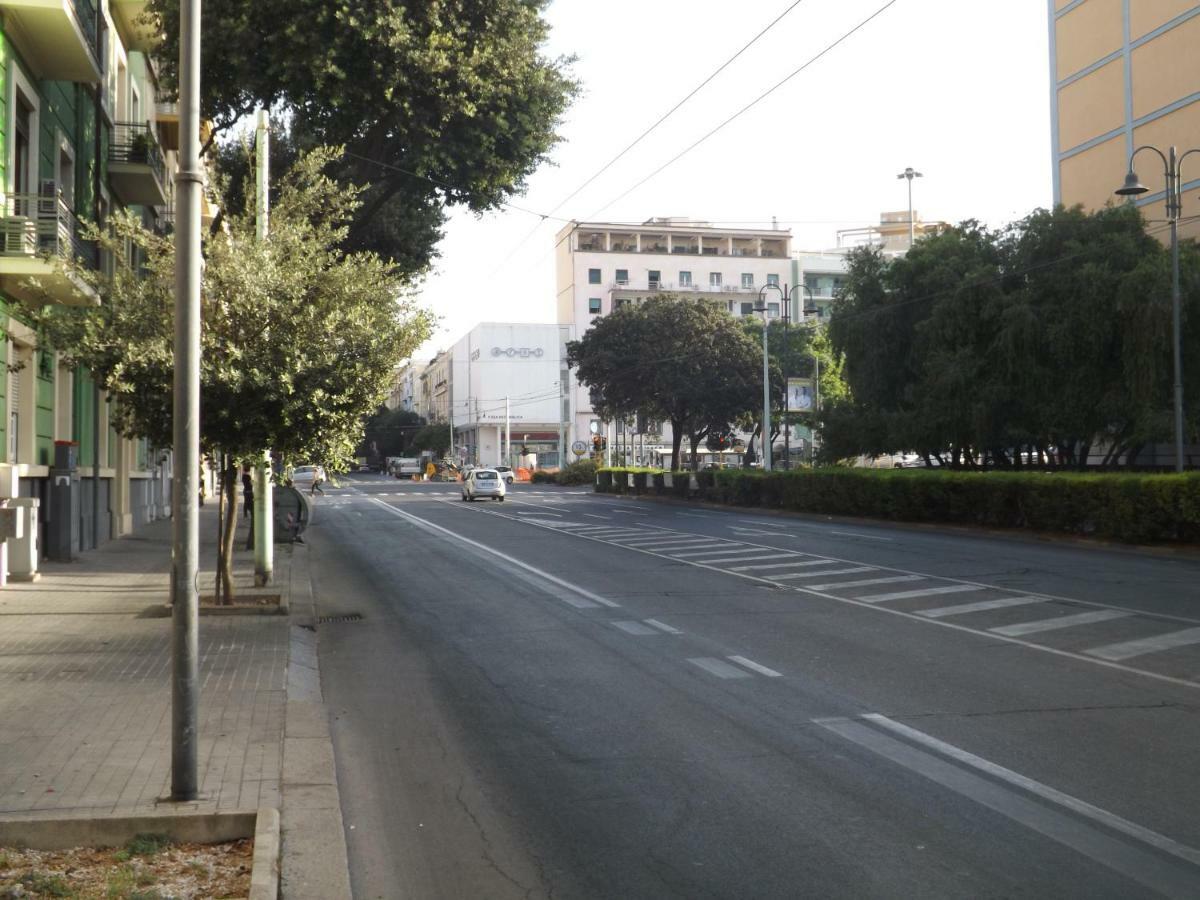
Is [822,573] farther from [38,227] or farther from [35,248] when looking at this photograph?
[38,227]

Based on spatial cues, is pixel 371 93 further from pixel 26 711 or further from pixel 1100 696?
pixel 1100 696

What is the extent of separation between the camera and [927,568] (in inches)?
674

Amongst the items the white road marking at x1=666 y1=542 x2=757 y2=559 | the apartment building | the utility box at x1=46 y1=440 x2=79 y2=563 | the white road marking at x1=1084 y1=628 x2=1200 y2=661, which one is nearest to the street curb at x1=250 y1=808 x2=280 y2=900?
the white road marking at x1=1084 y1=628 x2=1200 y2=661

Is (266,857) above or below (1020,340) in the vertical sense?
below

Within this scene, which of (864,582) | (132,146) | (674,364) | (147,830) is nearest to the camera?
(147,830)

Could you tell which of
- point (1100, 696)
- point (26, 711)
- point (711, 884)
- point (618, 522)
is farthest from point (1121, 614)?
point (618, 522)

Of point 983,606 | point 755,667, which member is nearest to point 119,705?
point 755,667

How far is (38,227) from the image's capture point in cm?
1541

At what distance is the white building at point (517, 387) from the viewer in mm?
110812

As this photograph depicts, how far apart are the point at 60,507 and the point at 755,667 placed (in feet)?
42.5

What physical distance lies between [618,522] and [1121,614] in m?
18.8

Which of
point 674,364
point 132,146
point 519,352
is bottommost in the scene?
point 674,364

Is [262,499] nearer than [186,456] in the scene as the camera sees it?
No

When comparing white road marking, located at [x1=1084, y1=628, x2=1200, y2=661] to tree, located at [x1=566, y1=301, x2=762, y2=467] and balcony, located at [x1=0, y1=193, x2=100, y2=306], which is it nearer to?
balcony, located at [x1=0, y1=193, x2=100, y2=306]
